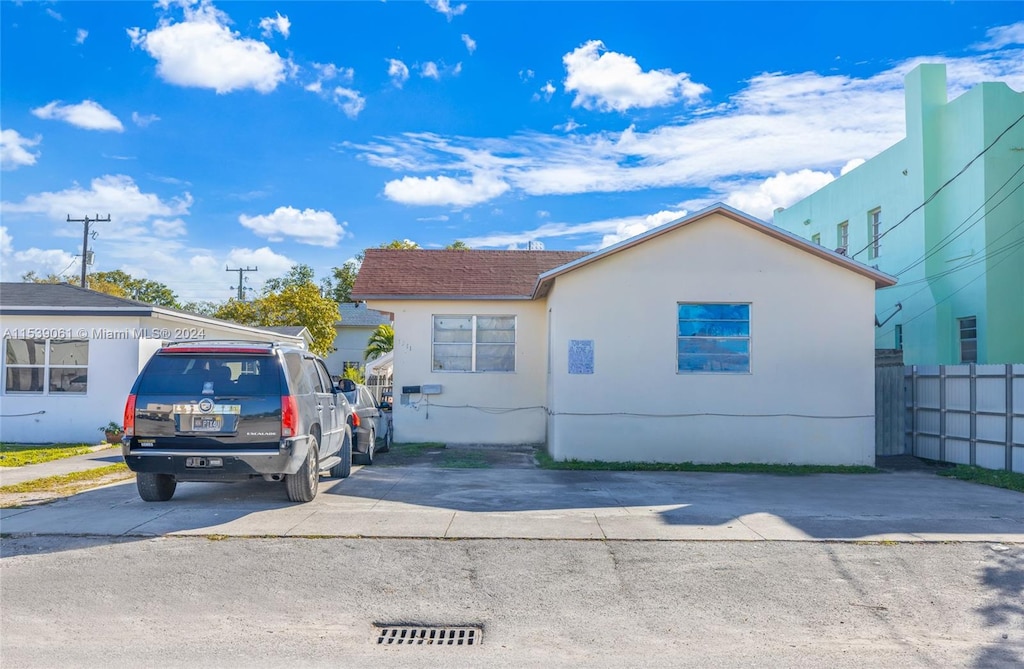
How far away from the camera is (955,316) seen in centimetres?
2225

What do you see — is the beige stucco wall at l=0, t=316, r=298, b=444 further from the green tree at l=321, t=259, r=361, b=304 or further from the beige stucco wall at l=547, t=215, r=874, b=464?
the green tree at l=321, t=259, r=361, b=304

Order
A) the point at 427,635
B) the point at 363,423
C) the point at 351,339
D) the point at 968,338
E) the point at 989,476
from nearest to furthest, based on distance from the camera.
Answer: the point at 427,635 < the point at 989,476 < the point at 363,423 < the point at 968,338 < the point at 351,339

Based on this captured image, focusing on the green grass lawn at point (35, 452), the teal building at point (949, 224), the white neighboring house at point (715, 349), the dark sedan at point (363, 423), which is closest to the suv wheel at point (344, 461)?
the dark sedan at point (363, 423)

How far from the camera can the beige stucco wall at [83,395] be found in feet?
60.0

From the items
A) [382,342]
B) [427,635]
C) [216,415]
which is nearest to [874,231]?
[382,342]

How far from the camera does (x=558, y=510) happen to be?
33.0ft

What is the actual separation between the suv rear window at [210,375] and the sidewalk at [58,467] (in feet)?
14.0

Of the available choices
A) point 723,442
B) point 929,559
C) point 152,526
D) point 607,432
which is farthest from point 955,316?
point 152,526

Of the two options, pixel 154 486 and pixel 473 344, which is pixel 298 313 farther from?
pixel 154 486

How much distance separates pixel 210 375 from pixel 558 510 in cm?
446

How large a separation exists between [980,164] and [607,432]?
13.5m

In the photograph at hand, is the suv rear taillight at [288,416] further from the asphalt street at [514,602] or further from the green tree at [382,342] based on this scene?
the green tree at [382,342]

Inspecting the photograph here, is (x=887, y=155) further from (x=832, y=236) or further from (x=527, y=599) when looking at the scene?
(x=527, y=599)

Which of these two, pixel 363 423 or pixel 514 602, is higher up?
pixel 363 423
